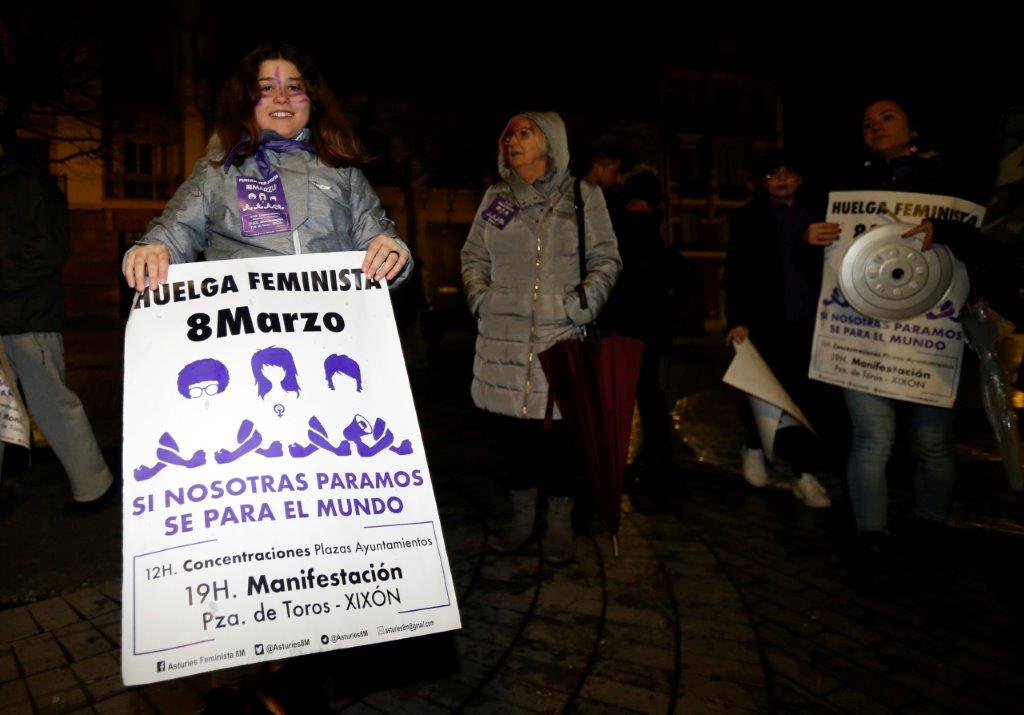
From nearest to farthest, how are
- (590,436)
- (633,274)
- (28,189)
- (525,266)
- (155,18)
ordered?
1. (590,436)
2. (525,266)
3. (28,189)
4. (633,274)
5. (155,18)

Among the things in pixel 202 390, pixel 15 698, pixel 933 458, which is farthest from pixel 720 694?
pixel 15 698

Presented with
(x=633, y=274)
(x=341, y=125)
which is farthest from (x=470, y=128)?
(x=341, y=125)

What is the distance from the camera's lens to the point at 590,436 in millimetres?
3223

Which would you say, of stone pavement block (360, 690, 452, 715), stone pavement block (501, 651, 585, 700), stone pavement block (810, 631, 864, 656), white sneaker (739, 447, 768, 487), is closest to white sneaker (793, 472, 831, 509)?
white sneaker (739, 447, 768, 487)

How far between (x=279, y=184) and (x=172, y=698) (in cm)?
170

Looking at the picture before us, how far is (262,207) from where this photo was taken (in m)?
2.26

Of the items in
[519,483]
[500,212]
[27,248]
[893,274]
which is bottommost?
[519,483]

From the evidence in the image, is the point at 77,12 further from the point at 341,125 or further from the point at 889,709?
the point at 889,709

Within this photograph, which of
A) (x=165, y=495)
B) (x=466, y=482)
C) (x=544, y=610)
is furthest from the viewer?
(x=466, y=482)

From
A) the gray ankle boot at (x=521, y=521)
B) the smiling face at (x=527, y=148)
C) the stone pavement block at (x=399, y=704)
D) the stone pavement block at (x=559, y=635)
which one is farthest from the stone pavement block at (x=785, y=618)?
the smiling face at (x=527, y=148)

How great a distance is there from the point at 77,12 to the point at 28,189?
39.6 ft

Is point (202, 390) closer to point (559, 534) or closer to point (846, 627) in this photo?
point (559, 534)

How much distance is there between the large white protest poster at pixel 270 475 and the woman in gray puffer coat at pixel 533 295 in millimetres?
1365

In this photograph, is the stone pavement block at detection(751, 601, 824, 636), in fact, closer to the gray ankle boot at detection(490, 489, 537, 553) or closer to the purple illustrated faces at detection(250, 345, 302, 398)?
the gray ankle boot at detection(490, 489, 537, 553)
